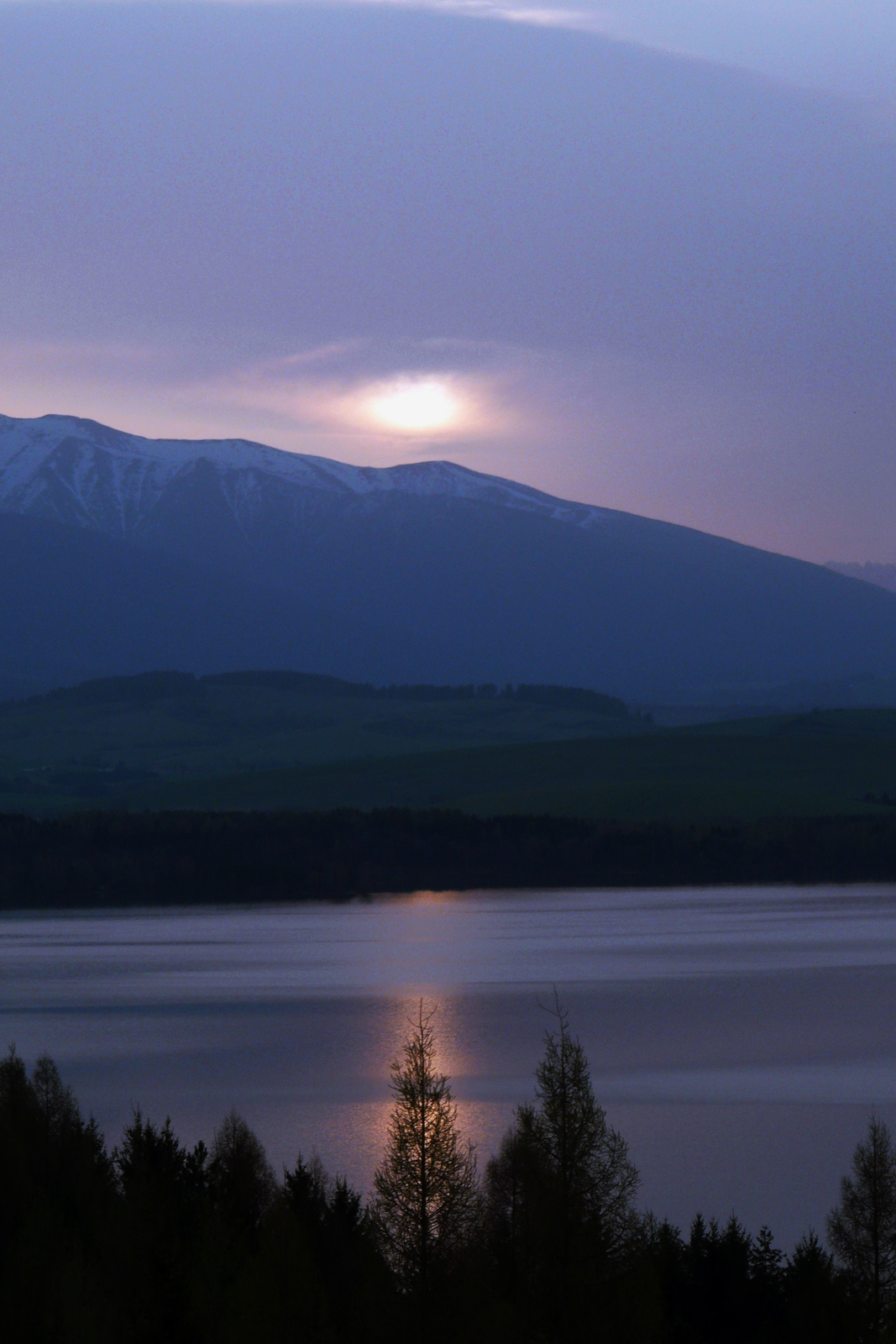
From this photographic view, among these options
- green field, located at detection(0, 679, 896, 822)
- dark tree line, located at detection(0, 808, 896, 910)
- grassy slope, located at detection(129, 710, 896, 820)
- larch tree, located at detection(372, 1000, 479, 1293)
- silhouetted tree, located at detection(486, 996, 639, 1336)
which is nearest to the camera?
silhouetted tree, located at detection(486, 996, 639, 1336)

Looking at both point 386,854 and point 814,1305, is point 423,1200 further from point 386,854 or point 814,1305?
point 386,854

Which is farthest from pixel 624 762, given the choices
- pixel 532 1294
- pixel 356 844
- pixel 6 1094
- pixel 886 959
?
pixel 532 1294

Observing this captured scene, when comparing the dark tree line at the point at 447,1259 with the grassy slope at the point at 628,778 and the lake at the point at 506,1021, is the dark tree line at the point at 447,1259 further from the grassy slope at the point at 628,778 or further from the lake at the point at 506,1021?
the grassy slope at the point at 628,778

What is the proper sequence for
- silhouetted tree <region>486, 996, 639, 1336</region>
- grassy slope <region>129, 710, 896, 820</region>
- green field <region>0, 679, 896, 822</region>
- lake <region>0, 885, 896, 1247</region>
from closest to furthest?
silhouetted tree <region>486, 996, 639, 1336</region> → lake <region>0, 885, 896, 1247</region> → grassy slope <region>129, 710, 896, 820</region> → green field <region>0, 679, 896, 822</region>

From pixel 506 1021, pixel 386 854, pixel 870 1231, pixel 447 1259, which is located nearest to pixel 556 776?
pixel 386 854

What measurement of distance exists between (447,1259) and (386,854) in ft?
283

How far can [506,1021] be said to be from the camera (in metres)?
52.0

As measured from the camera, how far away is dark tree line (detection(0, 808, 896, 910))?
10262cm

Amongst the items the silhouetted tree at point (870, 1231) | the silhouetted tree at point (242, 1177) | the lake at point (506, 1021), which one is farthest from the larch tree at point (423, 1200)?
the lake at point (506, 1021)

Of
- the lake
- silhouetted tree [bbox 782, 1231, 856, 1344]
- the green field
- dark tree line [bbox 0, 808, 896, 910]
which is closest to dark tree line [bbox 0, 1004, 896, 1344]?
silhouetted tree [bbox 782, 1231, 856, 1344]

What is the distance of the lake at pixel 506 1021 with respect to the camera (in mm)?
36312

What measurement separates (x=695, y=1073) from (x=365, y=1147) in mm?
10033

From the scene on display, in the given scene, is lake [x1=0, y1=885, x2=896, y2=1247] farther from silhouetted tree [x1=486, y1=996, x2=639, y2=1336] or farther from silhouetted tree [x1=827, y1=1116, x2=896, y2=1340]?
silhouetted tree [x1=486, y1=996, x2=639, y2=1336]

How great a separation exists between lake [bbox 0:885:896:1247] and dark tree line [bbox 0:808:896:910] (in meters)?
15.4
